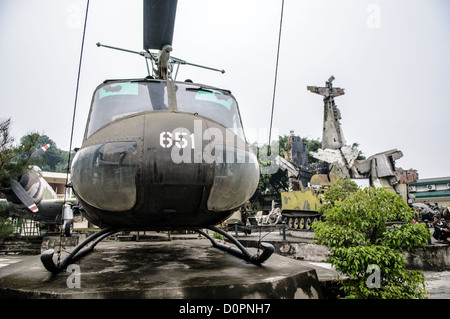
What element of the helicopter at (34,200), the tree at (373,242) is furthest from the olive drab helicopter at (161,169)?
the helicopter at (34,200)

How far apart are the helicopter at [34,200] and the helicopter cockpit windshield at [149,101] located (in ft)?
26.5

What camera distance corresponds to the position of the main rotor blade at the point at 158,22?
7.34ft

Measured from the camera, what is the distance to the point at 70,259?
2.78 meters

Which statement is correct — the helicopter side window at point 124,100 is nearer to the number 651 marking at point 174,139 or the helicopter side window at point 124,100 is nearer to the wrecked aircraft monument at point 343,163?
the number 651 marking at point 174,139

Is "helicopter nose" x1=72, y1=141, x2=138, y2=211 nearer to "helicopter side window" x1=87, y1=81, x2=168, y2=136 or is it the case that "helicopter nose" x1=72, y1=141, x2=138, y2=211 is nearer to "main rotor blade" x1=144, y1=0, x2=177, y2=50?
"helicopter side window" x1=87, y1=81, x2=168, y2=136

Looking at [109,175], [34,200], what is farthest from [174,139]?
[34,200]

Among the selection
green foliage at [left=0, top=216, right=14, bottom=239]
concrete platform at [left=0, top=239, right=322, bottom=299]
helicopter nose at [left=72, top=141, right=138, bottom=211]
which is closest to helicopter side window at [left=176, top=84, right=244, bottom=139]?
helicopter nose at [left=72, top=141, right=138, bottom=211]

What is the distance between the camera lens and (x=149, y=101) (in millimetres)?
2980

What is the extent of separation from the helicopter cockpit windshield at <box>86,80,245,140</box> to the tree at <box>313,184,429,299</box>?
177 cm

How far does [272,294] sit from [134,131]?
1.54 metres

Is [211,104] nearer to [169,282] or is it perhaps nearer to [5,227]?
[169,282]
